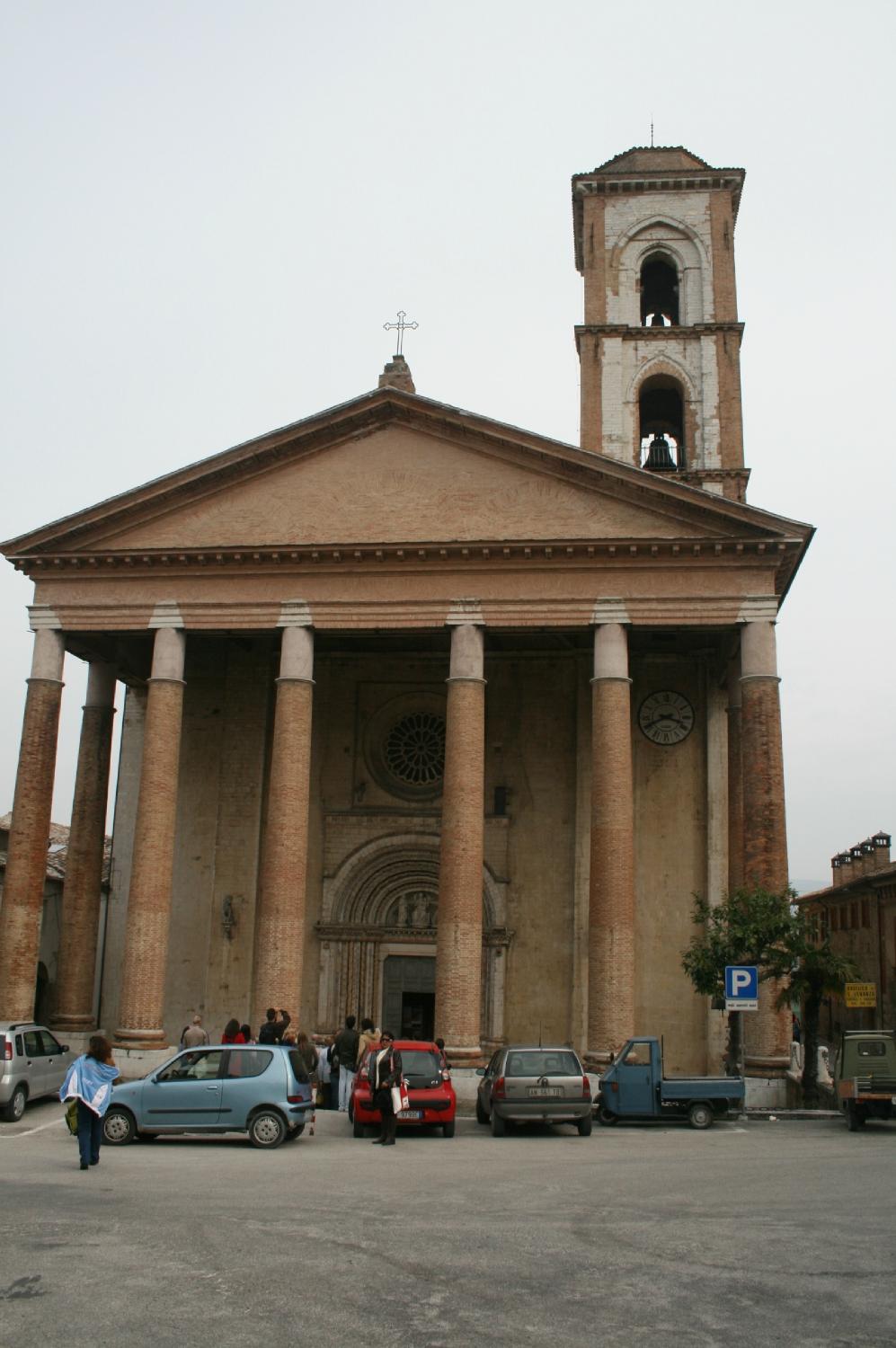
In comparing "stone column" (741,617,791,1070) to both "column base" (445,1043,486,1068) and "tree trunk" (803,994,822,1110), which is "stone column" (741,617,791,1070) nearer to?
"tree trunk" (803,994,822,1110)

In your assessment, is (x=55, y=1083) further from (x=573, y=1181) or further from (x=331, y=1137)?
(x=573, y=1181)

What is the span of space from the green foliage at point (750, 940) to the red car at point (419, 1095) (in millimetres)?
5514

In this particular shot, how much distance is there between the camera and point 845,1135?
15922 mm

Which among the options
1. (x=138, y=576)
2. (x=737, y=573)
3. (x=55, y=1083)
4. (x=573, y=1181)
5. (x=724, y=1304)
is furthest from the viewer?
(x=138, y=576)

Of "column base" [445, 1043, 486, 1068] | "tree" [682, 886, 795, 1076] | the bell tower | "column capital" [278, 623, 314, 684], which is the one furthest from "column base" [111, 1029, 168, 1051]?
the bell tower

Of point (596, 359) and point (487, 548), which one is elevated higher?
point (596, 359)

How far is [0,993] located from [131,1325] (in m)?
18.0

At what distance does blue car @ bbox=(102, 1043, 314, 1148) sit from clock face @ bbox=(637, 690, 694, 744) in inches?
541

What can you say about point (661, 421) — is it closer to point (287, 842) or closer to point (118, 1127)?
point (287, 842)

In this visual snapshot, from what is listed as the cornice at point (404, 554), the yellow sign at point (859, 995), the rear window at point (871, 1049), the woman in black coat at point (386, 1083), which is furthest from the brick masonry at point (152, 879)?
the rear window at point (871, 1049)

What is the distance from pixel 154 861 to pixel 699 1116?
1114 centimetres

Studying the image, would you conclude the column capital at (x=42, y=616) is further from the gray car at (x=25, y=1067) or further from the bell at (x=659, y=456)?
the bell at (x=659, y=456)

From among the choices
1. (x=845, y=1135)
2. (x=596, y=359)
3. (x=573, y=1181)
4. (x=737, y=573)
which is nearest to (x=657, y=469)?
(x=596, y=359)

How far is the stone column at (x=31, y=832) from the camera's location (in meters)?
23.0
